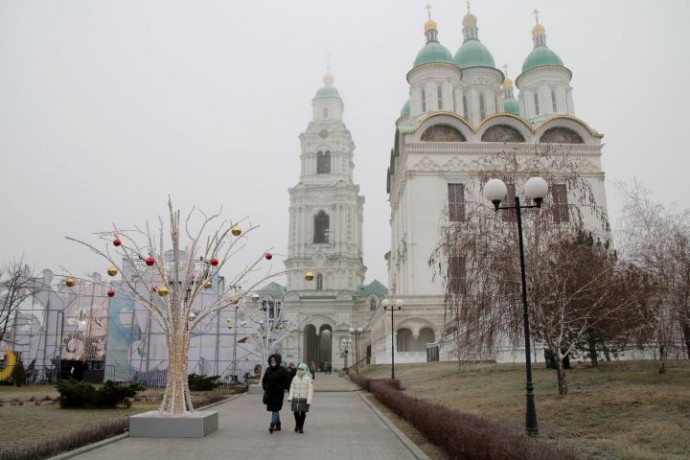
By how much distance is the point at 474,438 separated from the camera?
732 centimetres

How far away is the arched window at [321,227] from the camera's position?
221 ft

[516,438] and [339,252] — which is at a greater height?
[339,252]

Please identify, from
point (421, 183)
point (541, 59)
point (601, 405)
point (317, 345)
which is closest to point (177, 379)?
point (601, 405)

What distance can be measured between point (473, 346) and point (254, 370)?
90.5 feet

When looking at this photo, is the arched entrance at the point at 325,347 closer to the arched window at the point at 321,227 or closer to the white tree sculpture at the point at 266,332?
the arched window at the point at 321,227

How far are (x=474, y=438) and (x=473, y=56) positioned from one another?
165ft

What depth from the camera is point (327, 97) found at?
234ft

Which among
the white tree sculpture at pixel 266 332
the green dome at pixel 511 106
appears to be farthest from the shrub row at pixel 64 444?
the green dome at pixel 511 106

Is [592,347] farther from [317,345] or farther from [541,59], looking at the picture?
[317,345]

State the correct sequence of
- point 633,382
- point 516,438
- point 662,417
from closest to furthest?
point 516,438 < point 662,417 < point 633,382

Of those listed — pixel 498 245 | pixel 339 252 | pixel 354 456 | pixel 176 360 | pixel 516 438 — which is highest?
pixel 339 252

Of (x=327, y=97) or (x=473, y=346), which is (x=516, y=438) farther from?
(x=327, y=97)

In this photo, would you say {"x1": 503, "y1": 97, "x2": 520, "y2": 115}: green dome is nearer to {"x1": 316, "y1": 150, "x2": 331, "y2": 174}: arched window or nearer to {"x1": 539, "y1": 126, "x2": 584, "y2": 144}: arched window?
{"x1": 539, "y1": 126, "x2": 584, "y2": 144}: arched window

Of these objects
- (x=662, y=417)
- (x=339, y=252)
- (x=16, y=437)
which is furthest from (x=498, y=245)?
(x=339, y=252)
